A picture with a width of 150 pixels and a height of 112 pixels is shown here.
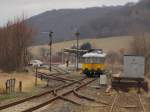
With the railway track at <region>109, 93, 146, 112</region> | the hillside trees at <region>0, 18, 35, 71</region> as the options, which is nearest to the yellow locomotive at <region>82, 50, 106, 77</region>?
the hillside trees at <region>0, 18, 35, 71</region>

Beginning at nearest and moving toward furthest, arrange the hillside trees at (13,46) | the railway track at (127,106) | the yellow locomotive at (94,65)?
1. the railway track at (127,106)
2. the hillside trees at (13,46)
3. the yellow locomotive at (94,65)

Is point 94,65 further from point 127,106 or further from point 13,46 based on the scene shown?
point 127,106

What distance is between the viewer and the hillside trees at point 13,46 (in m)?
58.9

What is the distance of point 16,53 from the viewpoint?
59.1m

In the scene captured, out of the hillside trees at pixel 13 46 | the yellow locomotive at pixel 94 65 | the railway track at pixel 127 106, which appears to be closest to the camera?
the railway track at pixel 127 106

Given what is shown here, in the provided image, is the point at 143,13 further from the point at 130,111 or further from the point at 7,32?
the point at 130,111

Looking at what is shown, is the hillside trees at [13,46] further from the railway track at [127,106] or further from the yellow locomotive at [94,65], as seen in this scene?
the railway track at [127,106]

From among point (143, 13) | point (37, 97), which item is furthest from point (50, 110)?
point (143, 13)

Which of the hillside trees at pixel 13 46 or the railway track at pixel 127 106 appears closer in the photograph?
the railway track at pixel 127 106

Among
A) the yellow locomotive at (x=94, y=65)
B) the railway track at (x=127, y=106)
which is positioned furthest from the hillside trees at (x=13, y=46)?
the railway track at (x=127, y=106)

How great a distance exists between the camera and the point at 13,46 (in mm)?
59062

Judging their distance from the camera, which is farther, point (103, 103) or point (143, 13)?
point (143, 13)

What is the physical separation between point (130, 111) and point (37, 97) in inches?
334

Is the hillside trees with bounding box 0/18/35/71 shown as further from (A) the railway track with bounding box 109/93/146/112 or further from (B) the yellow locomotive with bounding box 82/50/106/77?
(A) the railway track with bounding box 109/93/146/112
